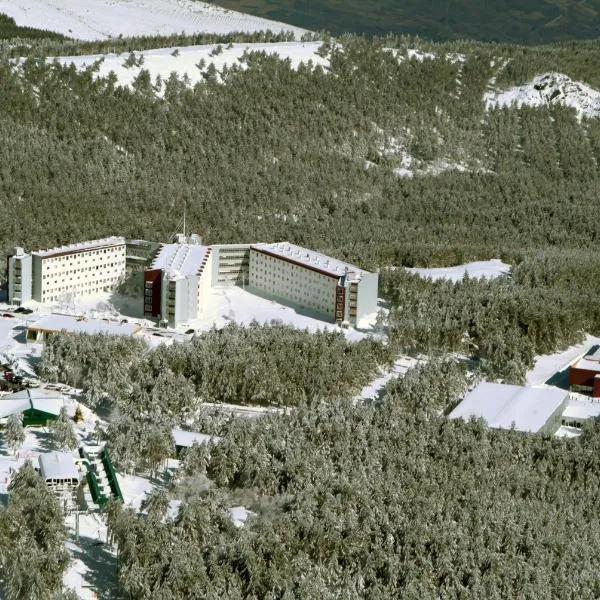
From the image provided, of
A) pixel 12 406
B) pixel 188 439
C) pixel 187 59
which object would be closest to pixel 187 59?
pixel 187 59

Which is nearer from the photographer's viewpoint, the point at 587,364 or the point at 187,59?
the point at 587,364

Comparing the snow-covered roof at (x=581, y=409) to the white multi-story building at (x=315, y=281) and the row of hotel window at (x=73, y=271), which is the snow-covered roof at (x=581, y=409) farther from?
the row of hotel window at (x=73, y=271)

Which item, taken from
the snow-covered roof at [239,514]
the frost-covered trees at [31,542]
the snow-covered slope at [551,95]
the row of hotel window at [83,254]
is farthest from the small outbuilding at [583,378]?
the snow-covered slope at [551,95]

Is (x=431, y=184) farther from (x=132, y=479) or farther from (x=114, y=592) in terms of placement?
(x=114, y=592)

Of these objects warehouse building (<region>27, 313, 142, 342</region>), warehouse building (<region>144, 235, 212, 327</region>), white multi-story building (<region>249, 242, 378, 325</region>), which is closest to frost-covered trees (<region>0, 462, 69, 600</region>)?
warehouse building (<region>27, 313, 142, 342</region>)

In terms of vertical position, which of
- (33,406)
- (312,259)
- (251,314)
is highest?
(312,259)

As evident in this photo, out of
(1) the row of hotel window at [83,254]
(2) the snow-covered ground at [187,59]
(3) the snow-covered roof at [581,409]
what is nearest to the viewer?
(3) the snow-covered roof at [581,409]

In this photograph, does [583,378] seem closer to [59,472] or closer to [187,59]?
[59,472]
